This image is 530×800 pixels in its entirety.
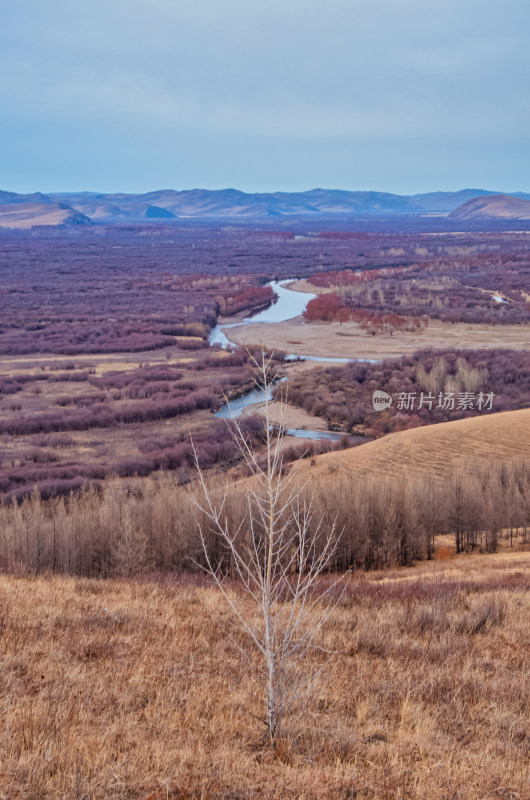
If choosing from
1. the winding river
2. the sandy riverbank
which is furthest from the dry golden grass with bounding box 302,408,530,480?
the sandy riverbank

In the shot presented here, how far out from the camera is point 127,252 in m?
169

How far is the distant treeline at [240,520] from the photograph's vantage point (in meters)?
19.1

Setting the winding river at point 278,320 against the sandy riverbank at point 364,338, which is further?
the sandy riverbank at point 364,338

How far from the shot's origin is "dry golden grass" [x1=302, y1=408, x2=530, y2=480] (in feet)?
97.8

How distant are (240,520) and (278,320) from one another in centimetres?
5553

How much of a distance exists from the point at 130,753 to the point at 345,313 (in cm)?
7199

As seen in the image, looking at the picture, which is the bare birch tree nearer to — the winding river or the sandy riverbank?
the winding river

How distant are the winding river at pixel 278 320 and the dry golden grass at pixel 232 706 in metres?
14.0

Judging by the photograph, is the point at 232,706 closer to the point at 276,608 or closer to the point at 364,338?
the point at 276,608

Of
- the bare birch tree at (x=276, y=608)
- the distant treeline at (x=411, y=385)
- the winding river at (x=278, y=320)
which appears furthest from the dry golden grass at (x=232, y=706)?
the distant treeline at (x=411, y=385)

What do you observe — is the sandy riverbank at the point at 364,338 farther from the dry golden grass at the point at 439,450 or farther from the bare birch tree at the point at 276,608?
the bare birch tree at the point at 276,608

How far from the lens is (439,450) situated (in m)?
31.4

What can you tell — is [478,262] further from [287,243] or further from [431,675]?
[431,675]

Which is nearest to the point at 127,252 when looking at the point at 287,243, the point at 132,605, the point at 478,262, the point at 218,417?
the point at 287,243
